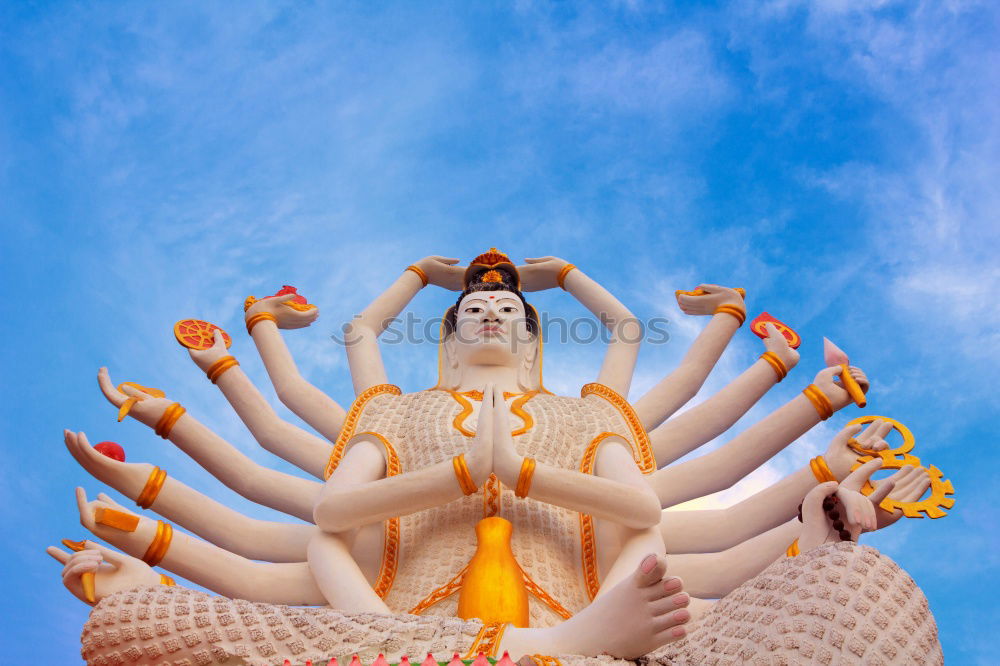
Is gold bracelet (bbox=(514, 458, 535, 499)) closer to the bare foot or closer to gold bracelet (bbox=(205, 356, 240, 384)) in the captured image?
the bare foot

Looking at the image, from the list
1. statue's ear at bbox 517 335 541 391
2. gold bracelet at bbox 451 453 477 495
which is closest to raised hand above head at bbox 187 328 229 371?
statue's ear at bbox 517 335 541 391

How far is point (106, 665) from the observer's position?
3770 mm

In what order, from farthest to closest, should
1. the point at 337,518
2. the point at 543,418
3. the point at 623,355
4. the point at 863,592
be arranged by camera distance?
1. the point at 623,355
2. the point at 543,418
3. the point at 337,518
4. the point at 863,592

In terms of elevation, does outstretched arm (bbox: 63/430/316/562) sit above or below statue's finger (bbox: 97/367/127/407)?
below

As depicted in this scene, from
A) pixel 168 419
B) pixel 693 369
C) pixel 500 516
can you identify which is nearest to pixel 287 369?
pixel 168 419

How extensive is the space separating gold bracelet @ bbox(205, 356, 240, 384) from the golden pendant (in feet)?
7.76

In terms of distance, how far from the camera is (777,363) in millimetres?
6539

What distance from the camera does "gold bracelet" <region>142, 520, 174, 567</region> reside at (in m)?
5.18

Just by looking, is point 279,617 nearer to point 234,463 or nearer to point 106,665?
point 106,665

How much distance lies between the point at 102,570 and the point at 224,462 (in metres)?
1.79

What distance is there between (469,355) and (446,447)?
1.06m

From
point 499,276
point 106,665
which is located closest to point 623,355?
point 499,276

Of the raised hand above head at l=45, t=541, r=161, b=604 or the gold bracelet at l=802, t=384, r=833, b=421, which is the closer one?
the raised hand above head at l=45, t=541, r=161, b=604

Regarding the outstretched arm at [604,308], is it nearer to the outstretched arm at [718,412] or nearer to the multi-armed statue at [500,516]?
the multi-armed statue at [500,516]
